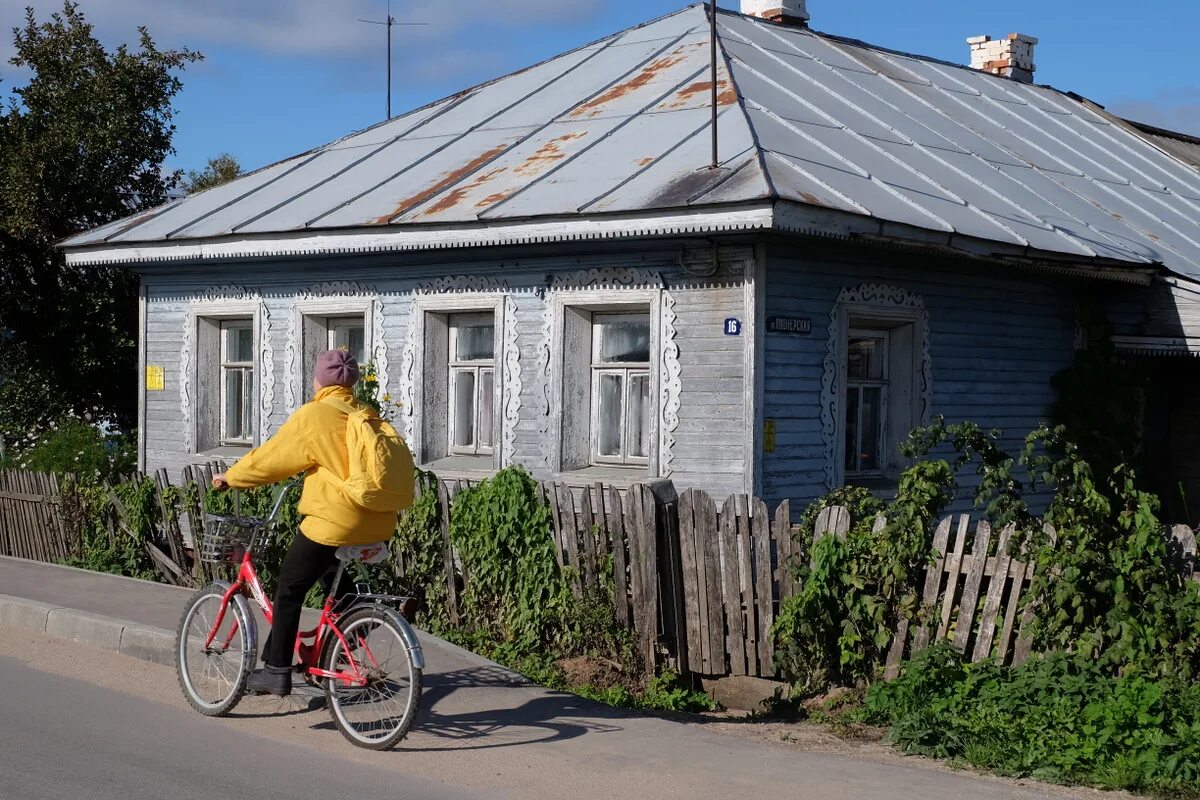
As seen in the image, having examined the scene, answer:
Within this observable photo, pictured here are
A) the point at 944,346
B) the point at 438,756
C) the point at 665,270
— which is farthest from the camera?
the point at 944,346

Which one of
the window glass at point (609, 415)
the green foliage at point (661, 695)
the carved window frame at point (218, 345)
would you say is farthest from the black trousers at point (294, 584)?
the carved window frame at point (218, 345)

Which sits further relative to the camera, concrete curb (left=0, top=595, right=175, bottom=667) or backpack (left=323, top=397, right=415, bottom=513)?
concrete curb (left=0, top=595, right=175, bottom=667)

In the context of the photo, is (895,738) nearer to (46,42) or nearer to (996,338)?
(996,338)

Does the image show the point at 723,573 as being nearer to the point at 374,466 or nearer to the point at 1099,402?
the point at 374,466

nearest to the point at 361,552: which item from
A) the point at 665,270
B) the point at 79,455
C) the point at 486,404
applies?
the point at 665,270

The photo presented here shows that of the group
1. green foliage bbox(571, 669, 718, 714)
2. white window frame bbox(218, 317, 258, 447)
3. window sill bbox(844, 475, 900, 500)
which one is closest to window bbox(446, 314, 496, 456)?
white window frame bbox(218, 317, 258, 447)

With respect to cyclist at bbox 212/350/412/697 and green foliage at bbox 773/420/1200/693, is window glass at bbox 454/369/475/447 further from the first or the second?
cyclist at bbox 212/350/412/697

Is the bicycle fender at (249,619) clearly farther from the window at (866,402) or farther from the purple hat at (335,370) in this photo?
the window at (866,402)

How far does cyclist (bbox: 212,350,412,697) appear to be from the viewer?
22.4ft

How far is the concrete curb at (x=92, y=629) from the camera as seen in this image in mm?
9062

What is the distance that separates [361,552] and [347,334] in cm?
767

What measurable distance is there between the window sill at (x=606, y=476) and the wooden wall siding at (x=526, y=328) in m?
0.28

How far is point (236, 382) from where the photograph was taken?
15.4m

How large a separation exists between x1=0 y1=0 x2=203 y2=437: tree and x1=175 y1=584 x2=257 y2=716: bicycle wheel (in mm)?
12727
